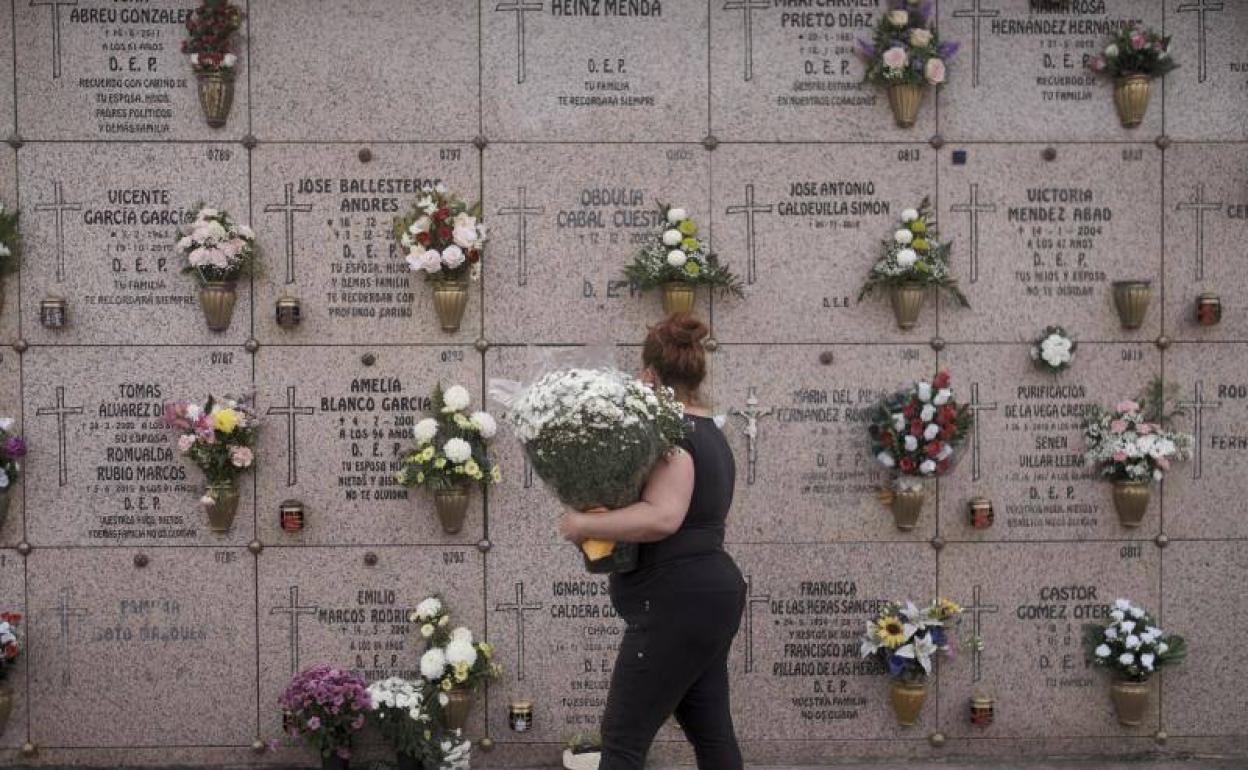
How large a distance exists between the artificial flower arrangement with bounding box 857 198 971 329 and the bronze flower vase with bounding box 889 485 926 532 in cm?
95

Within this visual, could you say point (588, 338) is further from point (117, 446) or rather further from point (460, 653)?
point (117, 446)

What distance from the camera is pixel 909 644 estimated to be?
687cm

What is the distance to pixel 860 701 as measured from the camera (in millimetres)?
7152

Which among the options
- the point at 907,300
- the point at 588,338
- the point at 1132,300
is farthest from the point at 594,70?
the point at 1132,300

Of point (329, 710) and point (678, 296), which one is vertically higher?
point (678, 296)

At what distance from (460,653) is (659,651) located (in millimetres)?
2517

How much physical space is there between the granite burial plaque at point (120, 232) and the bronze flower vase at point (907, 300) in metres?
3.71

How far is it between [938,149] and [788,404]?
5.68 feet

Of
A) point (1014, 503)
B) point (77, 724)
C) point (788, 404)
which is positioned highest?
point (788, 404)

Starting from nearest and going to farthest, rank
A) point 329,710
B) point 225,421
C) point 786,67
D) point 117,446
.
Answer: point 329,710
point 225,421
point 117,446
point 786,67

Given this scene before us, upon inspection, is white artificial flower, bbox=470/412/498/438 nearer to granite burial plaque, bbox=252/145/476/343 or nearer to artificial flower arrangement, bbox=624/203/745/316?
granite burial plaque, bbox=252/145/476/343

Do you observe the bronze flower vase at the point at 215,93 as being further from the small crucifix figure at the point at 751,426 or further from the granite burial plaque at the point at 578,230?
the small crucifix figure at the point at 751,426

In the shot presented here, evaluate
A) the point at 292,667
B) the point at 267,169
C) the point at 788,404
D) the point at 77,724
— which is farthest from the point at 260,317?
the point at 788,404

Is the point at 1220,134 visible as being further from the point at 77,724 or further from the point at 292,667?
the point at 77,724
